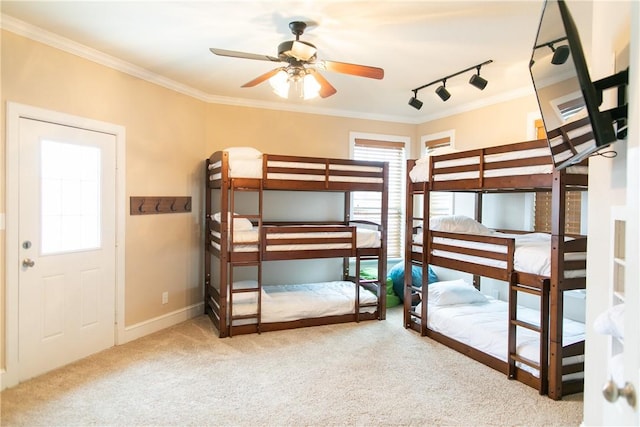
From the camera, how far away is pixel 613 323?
4.12 feet

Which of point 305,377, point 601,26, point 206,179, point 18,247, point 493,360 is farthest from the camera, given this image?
point 206,179

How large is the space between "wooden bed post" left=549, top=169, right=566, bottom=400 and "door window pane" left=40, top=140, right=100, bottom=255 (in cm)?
367

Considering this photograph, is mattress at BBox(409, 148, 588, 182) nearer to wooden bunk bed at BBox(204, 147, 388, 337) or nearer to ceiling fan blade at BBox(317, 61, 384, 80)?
wooden bunk bed at BBox(204, 147, 388, 337)

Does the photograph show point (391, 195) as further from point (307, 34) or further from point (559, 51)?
point (559, 51)

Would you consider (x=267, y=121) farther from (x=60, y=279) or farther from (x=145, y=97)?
(x=60, y=279)

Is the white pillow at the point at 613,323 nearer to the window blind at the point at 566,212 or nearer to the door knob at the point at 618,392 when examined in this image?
the door knob at the point at 618,392

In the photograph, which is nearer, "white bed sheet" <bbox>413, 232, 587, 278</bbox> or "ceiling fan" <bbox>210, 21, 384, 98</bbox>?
"ceiling fan" <bbox>210, 21, 384, 98</bbox>

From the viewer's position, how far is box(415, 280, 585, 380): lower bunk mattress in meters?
3.12

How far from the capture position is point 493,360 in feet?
10.7

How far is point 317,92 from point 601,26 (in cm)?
185

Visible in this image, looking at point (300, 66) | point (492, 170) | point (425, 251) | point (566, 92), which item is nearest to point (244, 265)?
point (425, 251)

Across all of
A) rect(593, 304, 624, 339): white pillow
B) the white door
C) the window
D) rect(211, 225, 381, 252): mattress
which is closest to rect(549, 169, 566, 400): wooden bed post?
rect(593, 304, 624, 339): white pillow

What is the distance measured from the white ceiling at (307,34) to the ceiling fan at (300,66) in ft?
0.61

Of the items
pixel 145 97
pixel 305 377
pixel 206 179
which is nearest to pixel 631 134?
pixel 305 377
